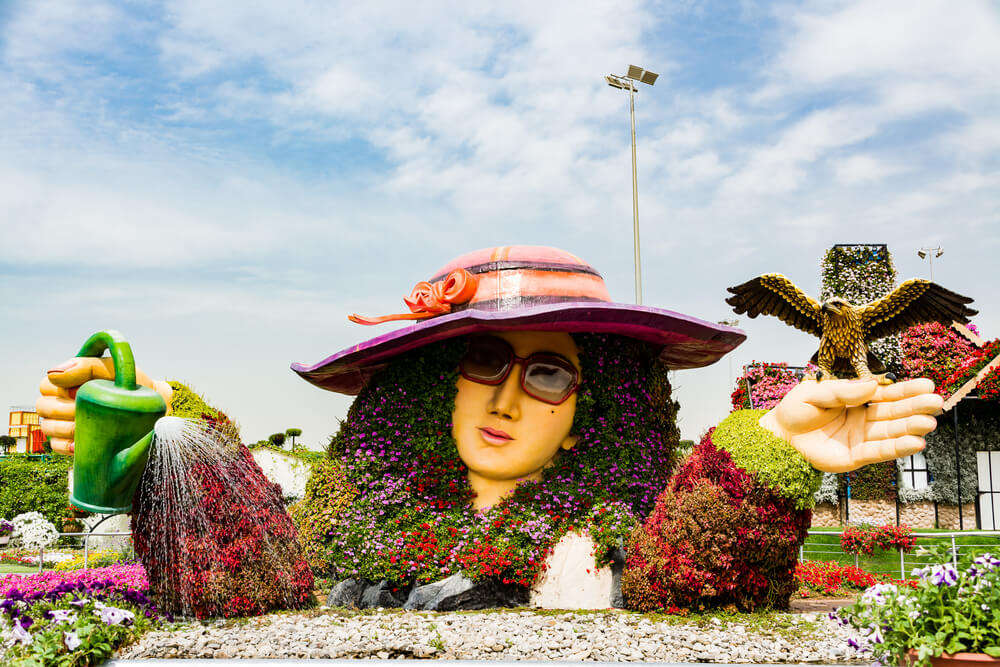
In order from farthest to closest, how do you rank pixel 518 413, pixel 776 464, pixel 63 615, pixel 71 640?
pixel 518 413 < pixel 776 464 < pixel 63 615 < pixel 71 640

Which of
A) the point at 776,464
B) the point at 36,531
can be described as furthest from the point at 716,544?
the point at 36,531

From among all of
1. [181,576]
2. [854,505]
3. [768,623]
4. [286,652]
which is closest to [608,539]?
[768,623]

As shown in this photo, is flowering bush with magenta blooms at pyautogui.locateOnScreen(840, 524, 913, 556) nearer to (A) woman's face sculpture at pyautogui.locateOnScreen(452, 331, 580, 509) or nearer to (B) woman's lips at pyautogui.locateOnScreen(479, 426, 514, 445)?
(A) woman's face sculpture at pyautogui.locateOnScreen(452, 331, 580, 509)

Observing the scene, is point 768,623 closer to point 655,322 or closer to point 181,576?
point 655,322

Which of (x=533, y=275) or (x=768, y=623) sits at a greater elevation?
(x=533, y=275)

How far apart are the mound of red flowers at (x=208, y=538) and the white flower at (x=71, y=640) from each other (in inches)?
41.2

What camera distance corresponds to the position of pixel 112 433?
229 inches

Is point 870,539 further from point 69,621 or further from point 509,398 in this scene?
point 69,621

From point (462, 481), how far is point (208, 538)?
214 cm

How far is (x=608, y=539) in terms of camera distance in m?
6.93

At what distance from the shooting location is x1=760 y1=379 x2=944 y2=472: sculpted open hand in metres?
5.53

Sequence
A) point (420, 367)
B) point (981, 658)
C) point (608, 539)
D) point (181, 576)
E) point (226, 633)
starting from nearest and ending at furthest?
point (981, 658) < point (226, 633) < point (181, 576) < point (608, 539) < point (420, 367)

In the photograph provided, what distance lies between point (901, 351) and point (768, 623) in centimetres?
1489

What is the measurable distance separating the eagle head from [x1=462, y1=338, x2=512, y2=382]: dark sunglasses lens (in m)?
2.60
